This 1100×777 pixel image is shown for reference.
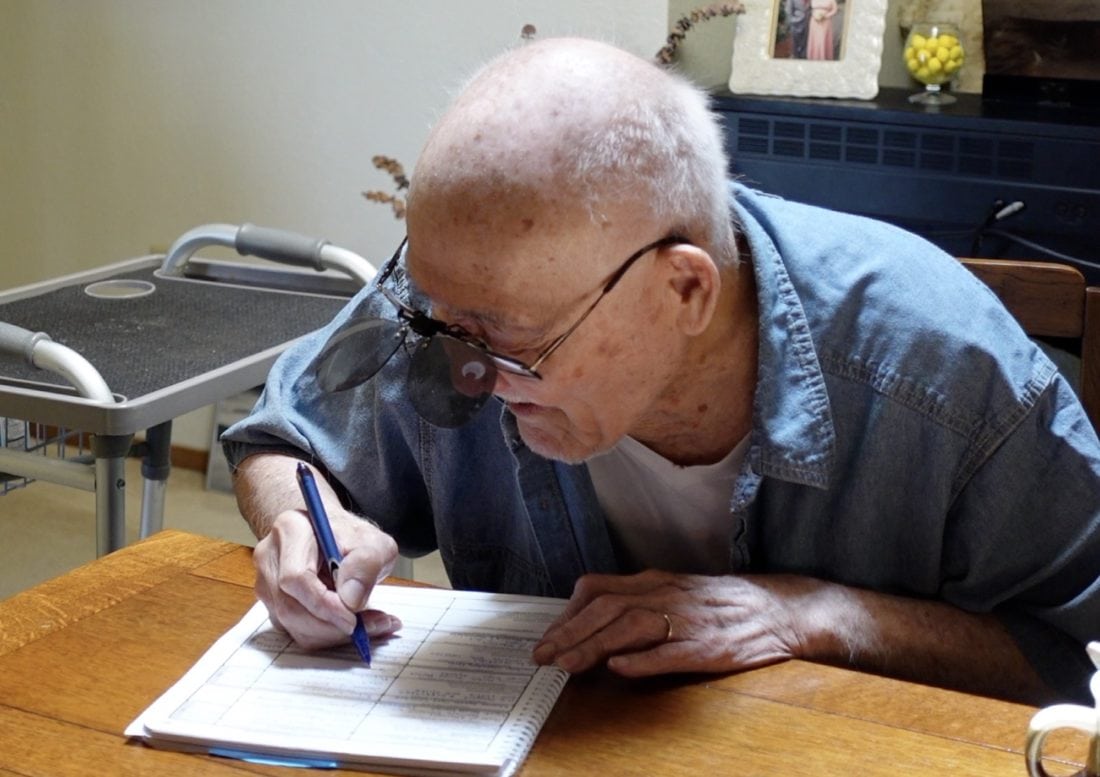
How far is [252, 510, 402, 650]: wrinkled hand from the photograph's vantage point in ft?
3.60

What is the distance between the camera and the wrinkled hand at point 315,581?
1.10 m

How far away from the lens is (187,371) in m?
1.79

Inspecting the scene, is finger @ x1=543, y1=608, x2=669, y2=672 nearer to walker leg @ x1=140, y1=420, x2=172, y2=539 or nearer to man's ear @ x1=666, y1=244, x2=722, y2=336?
man's ear @ x1=666, y1=244, x2=722, y2=336

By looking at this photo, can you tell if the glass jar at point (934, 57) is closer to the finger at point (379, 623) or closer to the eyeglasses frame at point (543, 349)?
the eyeglasses frame at point (543, 349)

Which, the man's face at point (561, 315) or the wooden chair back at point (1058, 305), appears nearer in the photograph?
the man's face at point (561, 315)

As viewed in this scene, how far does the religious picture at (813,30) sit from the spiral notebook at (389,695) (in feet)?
5.13

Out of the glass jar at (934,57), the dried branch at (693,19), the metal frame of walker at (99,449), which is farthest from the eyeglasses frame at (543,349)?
the glass jar at (934,57)

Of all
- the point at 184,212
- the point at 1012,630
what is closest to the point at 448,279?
the point at 1012,630

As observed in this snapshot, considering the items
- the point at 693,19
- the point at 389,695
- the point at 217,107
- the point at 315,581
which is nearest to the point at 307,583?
the point at 315,581

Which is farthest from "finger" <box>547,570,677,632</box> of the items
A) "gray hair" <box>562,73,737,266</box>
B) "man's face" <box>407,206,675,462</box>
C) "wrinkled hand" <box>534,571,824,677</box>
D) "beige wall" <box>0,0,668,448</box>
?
"beige wall" <box>0,0,668,448</box>

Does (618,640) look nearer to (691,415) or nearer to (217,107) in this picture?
(691,415)

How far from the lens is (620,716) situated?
0.99 meters

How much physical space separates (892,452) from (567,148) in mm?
405

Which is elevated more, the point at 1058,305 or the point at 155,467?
the point at 1058,305
